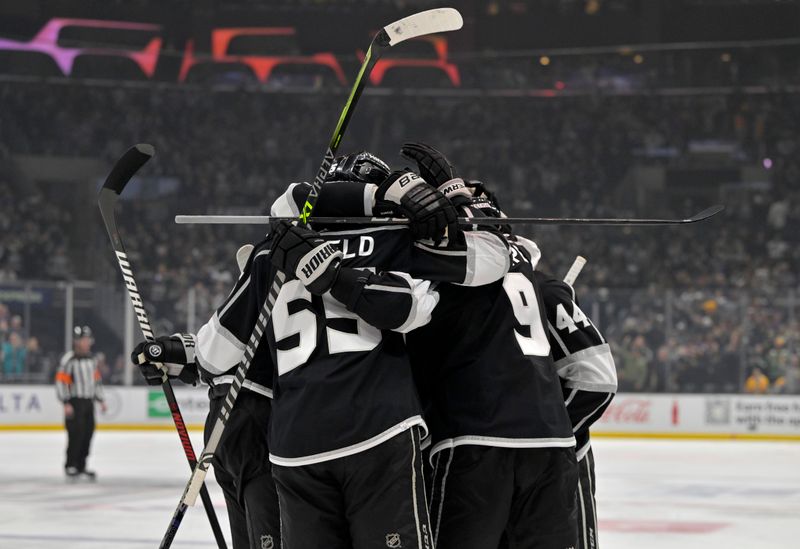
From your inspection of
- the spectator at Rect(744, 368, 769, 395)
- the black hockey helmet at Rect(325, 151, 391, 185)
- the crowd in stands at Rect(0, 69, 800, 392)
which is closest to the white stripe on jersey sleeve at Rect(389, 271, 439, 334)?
the black hockey helmet at Rect(325, 151, 391, 185)

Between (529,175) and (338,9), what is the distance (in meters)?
4.99

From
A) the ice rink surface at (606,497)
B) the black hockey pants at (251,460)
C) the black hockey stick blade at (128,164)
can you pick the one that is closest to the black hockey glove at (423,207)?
the black hockey pants at (251,460)

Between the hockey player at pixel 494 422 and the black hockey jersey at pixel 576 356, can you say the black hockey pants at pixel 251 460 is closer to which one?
the hockey player at pixel 494 422

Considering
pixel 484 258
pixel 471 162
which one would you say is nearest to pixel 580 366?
pixel 484 258

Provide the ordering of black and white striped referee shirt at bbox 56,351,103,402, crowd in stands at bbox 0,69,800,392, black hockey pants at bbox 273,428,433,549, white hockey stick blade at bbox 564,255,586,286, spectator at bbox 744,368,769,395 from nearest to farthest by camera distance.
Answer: black hockey pants at bbox 273,428,433,549, white hockey stick blade at bbox 564,255,586,286, black and white striped referee shirt at bbox 56,351,103,402, spectator at bbox 744,368,769,395, crowd in stands at bbox 0,69,800,392

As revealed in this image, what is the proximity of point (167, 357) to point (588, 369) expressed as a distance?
3.68 ft

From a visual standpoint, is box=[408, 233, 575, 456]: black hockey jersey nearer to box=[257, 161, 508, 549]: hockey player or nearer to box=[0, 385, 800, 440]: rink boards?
box=[257, 161, 508, 549]: hockey player

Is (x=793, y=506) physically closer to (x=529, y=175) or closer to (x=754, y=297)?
(x=754, y=297)

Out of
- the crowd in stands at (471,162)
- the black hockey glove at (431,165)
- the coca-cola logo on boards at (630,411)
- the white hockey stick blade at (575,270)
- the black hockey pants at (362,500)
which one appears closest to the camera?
the black hockey pants at (362,500)

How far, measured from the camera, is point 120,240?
10.7ft

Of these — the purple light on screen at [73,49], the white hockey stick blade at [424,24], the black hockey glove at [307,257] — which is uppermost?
the purple light on screen at [73,49]

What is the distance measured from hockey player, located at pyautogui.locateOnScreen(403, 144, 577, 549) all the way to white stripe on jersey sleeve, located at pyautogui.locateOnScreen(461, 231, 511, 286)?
120 millimetres

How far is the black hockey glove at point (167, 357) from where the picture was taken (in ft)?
10.3

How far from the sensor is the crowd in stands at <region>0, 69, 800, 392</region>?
18547mm
